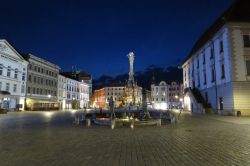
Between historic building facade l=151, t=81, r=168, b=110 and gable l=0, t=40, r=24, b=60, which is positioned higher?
gable l=0, t=40, r=24, b=60

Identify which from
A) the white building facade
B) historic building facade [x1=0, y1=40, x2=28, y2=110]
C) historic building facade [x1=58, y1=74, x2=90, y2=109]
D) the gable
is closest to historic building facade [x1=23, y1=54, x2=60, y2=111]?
historic building facade [x1=0, y1=40, x2=28, y2=110]

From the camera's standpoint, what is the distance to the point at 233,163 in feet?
23.5

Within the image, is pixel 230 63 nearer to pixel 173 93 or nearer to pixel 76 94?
pixel 76 94

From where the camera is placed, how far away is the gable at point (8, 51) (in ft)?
185

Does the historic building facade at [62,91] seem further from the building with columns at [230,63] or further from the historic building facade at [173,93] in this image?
the historic building facade at [173,93]

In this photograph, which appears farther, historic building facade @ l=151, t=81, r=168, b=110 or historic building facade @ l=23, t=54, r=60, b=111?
historic building facade @ l=151, t=81, r=168, b=110

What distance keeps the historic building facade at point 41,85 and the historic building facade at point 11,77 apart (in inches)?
98.4

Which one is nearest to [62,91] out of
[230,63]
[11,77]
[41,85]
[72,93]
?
[72,93]

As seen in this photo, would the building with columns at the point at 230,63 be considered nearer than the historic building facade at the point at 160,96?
Yes

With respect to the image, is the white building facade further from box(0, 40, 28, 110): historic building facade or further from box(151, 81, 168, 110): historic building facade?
box(151, 81, 168, 110): historic building facade

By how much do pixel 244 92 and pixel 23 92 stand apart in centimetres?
5411

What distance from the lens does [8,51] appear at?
58.5 meters

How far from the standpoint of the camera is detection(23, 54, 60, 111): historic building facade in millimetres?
66375

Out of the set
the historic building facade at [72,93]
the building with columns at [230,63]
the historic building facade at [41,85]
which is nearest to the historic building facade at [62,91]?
the historic building facade at [72,93]
